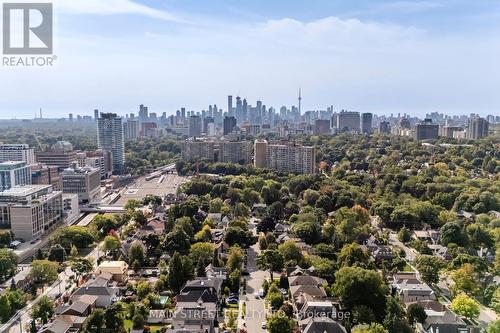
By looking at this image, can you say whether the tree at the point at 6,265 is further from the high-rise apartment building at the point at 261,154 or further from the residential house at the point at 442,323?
the high-rise apartment building at the point at 261,154

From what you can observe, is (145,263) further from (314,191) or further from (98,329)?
(314,191)

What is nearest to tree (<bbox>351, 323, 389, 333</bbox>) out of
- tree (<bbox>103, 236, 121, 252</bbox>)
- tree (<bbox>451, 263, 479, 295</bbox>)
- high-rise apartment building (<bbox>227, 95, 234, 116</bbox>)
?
tree (<bbox>451, 263, 479, 295</bbox>)

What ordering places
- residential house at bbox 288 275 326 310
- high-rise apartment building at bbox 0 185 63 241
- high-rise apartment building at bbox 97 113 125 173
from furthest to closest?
high-rise apartment building at bbox 97 113 125 173 < high-rise apartment building at bbox 0 185 63 241 < residential house at bbox 288 275 326 310

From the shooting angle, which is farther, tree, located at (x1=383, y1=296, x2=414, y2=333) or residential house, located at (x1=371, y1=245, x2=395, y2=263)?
residential house, located at (x1=371, y1=245, x2=395, y2=263)

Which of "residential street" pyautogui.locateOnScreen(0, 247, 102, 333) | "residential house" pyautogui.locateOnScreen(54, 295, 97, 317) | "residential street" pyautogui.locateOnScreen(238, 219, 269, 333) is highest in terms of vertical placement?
"residential house" pyautogui.locateOnScreen(54, 295, 97, 317)

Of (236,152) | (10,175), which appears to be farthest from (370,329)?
(236,152)

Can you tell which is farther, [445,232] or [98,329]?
[445,232]

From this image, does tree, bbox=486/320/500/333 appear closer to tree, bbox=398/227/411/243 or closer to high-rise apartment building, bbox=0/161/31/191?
tree, bbox=398/227/411/243

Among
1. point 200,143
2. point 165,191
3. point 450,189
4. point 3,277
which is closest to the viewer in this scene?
point 3,277

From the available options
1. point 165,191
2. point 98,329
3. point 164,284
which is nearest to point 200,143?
point 165,191
